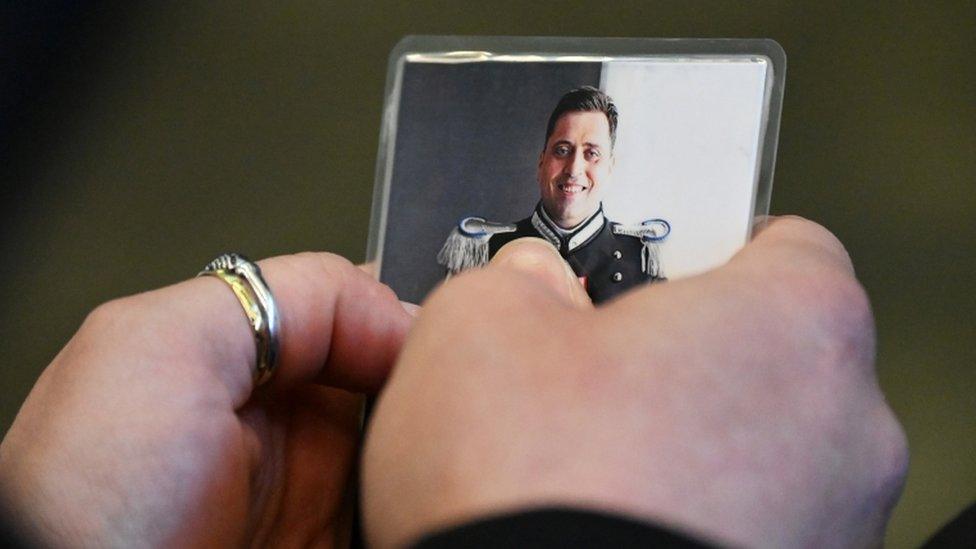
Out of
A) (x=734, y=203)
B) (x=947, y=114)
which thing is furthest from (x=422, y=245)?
(x=947, y=114)

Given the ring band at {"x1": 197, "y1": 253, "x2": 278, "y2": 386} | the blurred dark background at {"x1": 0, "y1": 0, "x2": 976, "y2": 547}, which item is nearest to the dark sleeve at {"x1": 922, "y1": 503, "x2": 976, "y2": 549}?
the blurred dark background at {"x1": 0, "y1": 0, "x2": 976, "y2": 547}

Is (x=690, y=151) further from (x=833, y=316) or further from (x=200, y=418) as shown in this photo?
(x=200, y=418)

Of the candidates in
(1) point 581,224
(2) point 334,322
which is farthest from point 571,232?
(2) point 334,322

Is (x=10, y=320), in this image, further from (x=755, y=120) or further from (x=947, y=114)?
(x=947, y=114)

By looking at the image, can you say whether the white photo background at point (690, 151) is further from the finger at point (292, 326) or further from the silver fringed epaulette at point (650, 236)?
the finger at point (292, 326)

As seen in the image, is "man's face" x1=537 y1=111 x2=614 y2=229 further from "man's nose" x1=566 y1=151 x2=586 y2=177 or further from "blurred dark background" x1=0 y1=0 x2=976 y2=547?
"blurred dark background" x1=0 y1=0 x2=976 y2=547

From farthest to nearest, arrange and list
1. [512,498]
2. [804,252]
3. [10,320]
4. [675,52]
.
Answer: [10,320] → [675,52] → [804,252] → [512,498]
